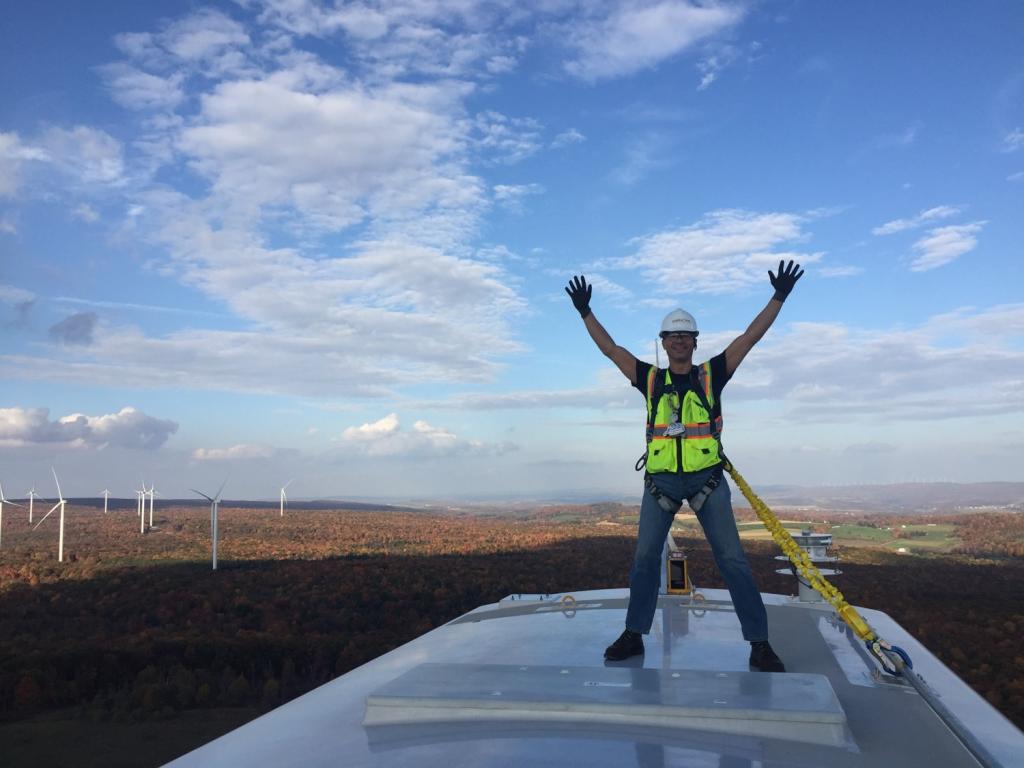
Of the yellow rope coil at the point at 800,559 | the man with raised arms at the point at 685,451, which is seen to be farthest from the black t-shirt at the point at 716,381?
the yellow rope coil at the point at 800,559

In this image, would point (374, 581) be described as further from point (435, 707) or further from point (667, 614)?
point (435, 707)

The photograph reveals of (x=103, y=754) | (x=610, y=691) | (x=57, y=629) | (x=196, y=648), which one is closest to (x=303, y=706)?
(x=610, y=691)

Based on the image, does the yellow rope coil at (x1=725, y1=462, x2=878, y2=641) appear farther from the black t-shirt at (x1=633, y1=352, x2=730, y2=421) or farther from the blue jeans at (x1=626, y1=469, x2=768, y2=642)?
the black t-shirt at (x1=633, y1=352, x2=730, y2=421)

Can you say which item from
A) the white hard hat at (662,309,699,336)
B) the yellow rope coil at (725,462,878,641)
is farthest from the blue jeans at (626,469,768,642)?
the white hard hat at (662,309,699,336)

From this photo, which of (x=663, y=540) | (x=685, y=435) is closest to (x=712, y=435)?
(x=685, y=435)

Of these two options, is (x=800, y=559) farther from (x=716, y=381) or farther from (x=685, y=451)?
(x=716, y=381)

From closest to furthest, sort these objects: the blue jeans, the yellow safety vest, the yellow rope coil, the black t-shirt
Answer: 1. the yellow rope coil
2. the blue jeans
3. the yellow safety vest
4. the black t-shirt

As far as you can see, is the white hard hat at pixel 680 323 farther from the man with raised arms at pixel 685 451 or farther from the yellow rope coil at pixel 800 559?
the yellow rope coil at pixel 800 559
